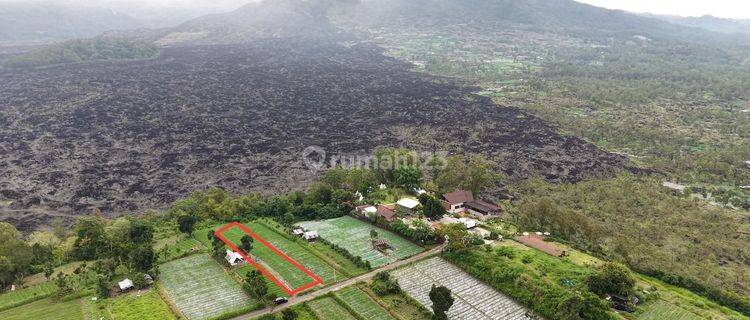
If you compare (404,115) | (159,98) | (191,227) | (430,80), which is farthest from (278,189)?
(430,80)

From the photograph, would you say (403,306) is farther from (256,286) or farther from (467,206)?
(467,206)

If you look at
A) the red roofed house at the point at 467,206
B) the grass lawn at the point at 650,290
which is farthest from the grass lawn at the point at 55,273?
the grass lawn at the point at 650,290

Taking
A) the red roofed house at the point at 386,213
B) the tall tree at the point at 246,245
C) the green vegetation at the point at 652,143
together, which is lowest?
the green vegetation at the point at 652,143

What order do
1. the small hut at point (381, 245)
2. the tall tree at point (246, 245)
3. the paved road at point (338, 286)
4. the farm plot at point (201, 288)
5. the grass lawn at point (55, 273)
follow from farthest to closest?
the small hut at point (381, 245)
the tall tree at point (246, 245)
the grass lawn at point (55, 273)
the farm plot at point (201, 288)
the paved road at point (338, 286)

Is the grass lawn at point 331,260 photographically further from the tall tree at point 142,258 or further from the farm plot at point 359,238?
the tall tree at point 142,258

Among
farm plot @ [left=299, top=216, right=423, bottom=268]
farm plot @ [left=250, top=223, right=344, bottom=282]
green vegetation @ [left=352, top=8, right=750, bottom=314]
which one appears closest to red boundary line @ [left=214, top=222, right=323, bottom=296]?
farm plot @ [left=250, top=223, right=344, bottom=282]

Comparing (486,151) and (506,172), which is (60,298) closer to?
(506,172)

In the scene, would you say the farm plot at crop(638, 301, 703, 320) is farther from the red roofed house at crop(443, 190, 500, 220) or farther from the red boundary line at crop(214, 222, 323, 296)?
the red boundary line at crop(214, 222, 323, 296)
